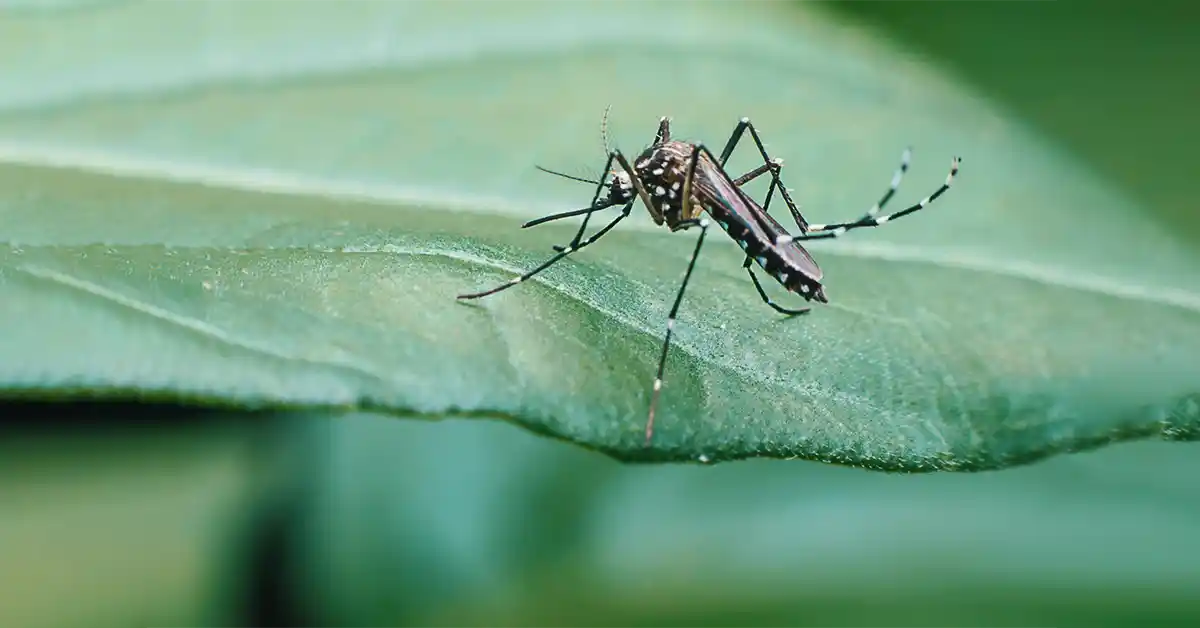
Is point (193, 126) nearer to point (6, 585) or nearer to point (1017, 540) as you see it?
point (6, 585)

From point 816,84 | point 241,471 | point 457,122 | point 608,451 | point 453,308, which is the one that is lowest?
point 241,471

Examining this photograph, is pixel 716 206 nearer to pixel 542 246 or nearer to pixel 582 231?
pixel 582 231

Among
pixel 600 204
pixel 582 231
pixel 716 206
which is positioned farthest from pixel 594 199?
pixel 716 206

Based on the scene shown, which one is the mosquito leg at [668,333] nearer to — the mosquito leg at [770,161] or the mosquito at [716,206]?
the mosquito at [716,206]

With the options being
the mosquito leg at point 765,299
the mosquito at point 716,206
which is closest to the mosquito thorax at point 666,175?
the mosquito at point 716,206

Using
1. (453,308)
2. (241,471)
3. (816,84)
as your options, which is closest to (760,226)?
(816,84)

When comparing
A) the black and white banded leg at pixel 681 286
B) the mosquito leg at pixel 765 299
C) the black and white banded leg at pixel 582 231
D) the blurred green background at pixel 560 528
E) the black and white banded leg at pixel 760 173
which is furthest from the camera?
the blurred green background at pixel 560 528

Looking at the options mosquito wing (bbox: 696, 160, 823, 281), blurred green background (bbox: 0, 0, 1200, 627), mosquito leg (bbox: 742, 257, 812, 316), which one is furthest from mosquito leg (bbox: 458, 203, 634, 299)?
blurred green background (bbox: 0, 0, 1200, 627)
